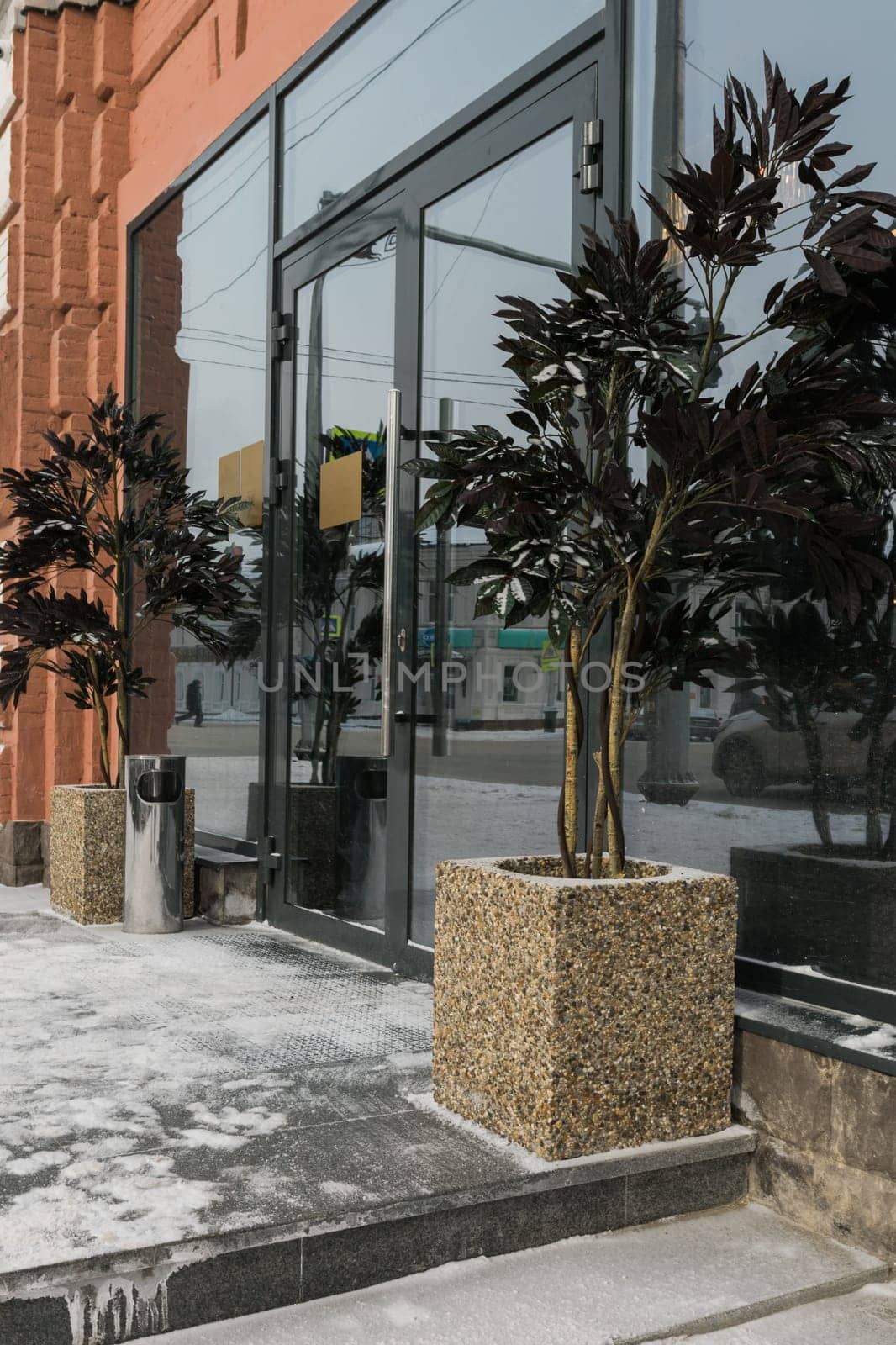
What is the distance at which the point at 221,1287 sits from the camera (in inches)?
80.7

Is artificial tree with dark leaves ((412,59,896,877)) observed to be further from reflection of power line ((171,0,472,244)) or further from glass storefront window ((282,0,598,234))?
reflection of power line ((171,0,472,244))

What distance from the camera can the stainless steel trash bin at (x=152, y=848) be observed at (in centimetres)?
499

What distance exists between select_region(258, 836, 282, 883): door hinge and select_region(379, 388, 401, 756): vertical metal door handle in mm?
1062

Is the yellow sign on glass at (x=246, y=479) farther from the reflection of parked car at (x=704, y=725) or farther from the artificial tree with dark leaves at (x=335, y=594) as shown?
the reflection of parked car at (x=704, y=725)

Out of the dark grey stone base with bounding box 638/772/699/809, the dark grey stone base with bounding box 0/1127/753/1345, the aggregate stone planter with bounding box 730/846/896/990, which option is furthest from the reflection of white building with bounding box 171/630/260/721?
the dark grey stone base with bounding box 0/1127/753/1345

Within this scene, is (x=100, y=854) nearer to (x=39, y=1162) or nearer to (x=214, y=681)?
(x=214, y=681)

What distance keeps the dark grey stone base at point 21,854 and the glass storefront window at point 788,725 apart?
174 inches

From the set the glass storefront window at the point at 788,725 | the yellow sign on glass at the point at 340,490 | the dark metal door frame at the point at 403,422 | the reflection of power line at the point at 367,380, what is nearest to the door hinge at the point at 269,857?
the dark metal door frame at the point at 403,422

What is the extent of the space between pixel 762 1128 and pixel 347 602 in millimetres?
2575

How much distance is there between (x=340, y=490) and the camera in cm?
475

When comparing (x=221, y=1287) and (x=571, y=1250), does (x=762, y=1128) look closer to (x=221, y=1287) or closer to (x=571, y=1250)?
(x=571, y=1250)

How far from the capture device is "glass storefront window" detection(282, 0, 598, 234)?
3.88m

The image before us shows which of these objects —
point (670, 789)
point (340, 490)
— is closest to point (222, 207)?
point (340, 490)

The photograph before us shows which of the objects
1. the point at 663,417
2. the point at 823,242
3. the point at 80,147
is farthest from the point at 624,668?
the point at 80,147
